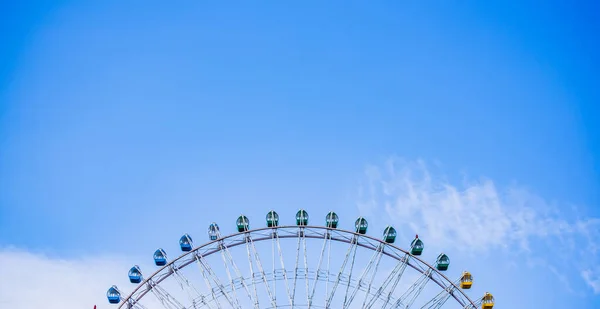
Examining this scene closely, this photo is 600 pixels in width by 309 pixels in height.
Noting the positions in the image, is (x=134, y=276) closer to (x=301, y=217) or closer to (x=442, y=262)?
(x=301, y=217)

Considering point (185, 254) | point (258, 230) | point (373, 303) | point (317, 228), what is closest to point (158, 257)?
point (185, 254)

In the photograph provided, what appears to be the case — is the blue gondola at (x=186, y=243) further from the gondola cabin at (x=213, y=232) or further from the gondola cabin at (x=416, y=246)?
the gondola cabin at (x=416, y=246)

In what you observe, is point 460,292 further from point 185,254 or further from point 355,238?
point 185,254

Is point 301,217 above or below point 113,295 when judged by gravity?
above

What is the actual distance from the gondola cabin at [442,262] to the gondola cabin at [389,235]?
2.92m

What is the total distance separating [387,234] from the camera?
141 ft

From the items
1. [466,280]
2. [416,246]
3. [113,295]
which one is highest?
[416,246]

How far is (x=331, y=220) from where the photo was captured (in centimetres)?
4362

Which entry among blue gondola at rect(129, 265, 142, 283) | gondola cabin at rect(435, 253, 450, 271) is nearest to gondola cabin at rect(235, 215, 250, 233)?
blue gondola at rect(129, 265, 142, 283)

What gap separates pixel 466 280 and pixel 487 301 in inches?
64.2

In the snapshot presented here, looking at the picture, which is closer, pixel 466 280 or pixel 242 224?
pixel 466 280

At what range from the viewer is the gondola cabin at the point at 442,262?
42.8 m

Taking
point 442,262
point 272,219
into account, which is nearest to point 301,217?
point 272,219

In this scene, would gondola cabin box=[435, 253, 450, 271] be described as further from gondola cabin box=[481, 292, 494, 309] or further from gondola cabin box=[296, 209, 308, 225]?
gondola cabin box=[296, 209, 308, 225]
